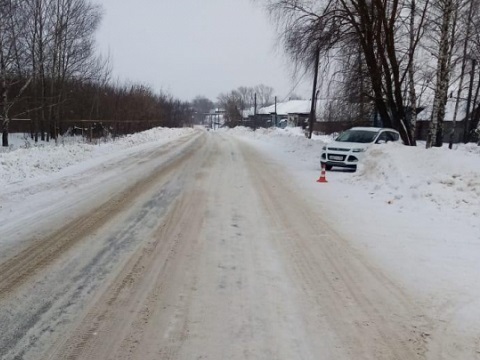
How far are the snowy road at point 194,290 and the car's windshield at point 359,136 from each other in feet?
32.2

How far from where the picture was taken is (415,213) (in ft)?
27.9

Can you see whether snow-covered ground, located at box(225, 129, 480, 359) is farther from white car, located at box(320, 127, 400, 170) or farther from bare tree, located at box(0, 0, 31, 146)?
bare tree, located at box(0, 0, 31, 146)

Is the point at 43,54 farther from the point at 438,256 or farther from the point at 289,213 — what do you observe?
the point at 438,256

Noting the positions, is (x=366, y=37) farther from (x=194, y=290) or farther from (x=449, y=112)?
(x=449, y=112)

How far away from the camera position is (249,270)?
202 inches

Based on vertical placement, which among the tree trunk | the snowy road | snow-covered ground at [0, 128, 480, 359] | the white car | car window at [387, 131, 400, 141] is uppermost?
the tree trunk

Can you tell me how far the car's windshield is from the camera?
17.3 m

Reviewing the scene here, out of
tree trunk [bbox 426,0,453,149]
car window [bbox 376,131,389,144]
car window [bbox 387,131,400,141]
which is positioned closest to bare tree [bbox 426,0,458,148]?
tree trunk [bbox 426,0,453,149]

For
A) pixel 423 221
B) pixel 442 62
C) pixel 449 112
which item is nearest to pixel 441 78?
pixel 442 62

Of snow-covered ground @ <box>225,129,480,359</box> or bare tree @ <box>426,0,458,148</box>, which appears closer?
snow-covered ground @ <box>225,129,480,359</box>

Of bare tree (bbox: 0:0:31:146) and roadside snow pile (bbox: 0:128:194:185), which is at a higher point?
bare tree (bbox: 0:0:31:146)

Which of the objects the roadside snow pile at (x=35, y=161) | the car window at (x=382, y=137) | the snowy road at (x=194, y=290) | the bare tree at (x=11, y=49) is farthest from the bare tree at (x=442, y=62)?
the bare tree at (x=11, y=49)

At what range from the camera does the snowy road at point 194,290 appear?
3422 mm

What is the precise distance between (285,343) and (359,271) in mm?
2069
